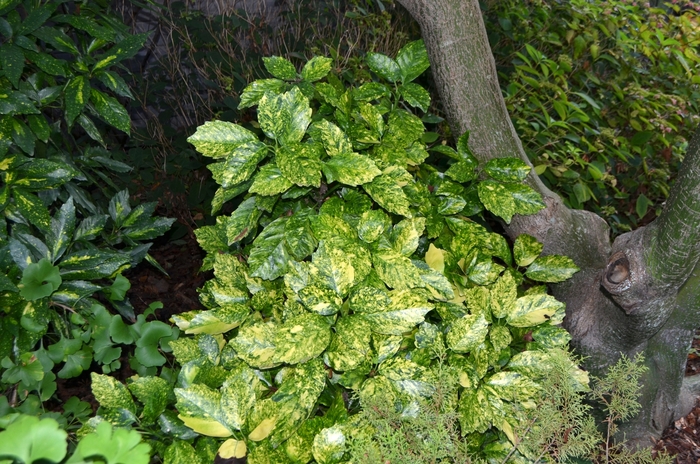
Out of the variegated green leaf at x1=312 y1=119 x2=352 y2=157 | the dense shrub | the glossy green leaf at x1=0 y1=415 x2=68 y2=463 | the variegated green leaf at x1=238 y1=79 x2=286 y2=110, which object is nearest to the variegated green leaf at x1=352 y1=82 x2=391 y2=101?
the variegated green leaf at x1=238 y1=79 x2=286 y2=110

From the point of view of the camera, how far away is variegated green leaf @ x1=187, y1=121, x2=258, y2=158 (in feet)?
4.79

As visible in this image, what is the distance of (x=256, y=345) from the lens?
135 centimetres

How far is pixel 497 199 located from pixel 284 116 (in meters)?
0.69

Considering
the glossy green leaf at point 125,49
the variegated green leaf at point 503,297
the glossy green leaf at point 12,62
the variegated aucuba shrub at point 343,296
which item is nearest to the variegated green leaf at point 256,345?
the variegated aucuba shrub at point 343,296

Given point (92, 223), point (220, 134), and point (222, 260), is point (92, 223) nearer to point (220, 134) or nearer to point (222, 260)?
point (222, 260)

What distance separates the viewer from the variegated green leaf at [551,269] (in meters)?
1.82

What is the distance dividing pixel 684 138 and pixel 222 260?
3514mm

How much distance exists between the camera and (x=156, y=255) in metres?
4.23

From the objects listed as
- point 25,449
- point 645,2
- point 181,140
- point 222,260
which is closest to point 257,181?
point 222,260

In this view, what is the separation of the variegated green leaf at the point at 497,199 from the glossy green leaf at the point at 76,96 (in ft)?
4.24

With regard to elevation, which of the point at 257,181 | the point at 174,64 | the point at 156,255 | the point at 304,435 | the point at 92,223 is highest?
the point at 257,181

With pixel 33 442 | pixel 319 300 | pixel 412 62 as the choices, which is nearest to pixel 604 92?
pixel 412 62

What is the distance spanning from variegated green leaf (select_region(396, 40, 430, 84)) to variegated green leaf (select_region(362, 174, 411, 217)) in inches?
20.5

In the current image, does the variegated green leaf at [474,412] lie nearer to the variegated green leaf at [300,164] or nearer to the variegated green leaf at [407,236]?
the variegated green leaf at [407,236]
